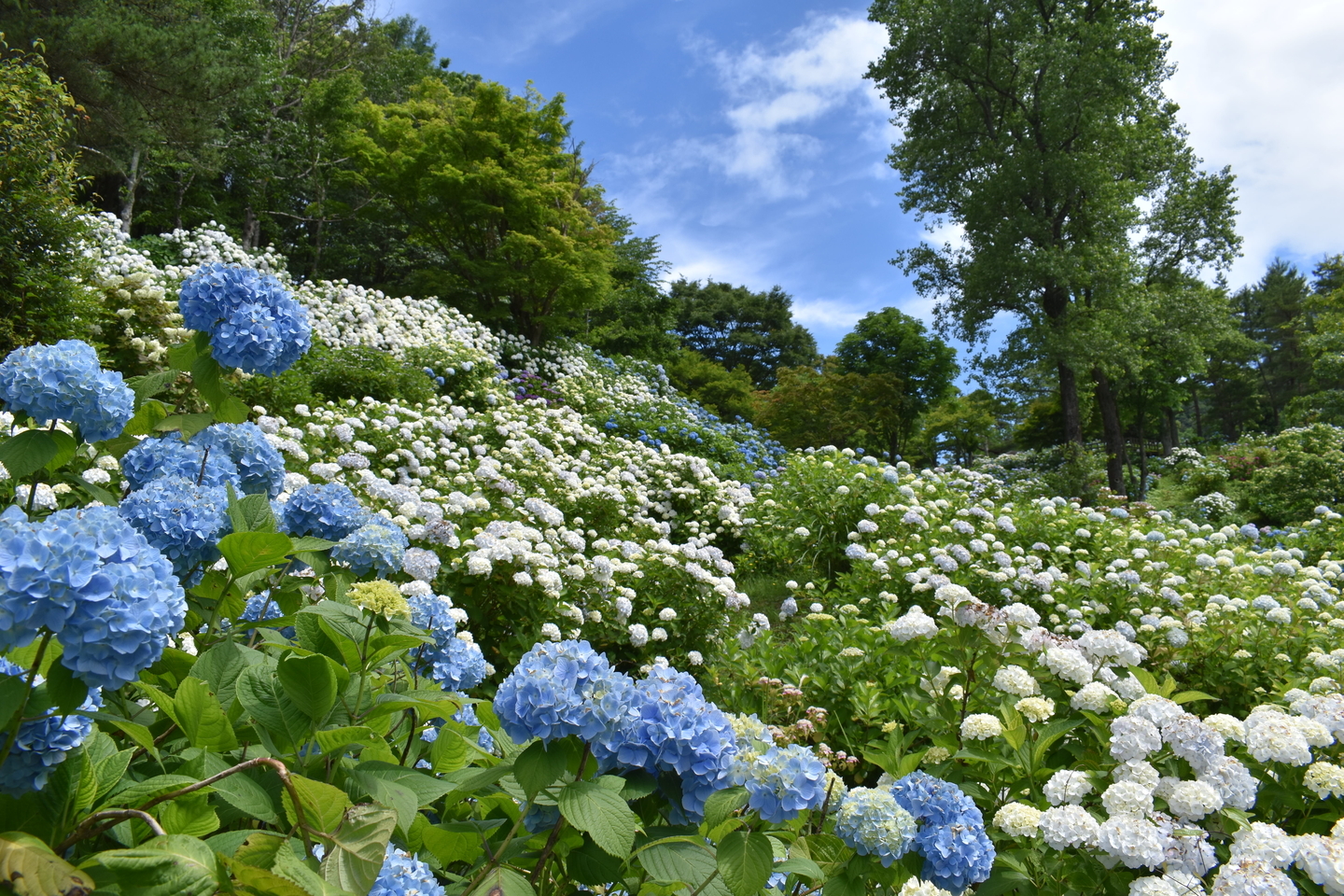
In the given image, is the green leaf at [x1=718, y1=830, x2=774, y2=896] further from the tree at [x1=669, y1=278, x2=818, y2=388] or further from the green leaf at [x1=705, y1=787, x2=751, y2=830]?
the tree at [x1=669, y1=278, x2=818, y2=388]

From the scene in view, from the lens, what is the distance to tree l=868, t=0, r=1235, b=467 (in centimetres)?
1473

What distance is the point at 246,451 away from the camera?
199cm

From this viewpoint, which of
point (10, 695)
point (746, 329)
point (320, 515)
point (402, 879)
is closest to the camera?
point (10, 695)

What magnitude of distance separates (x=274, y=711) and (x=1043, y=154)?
1798 cm

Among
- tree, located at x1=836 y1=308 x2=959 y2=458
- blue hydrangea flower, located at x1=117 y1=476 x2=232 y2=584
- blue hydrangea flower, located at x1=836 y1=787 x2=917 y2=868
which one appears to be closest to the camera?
blue hydrangea flower, located at x1=836 y1=787 x2=917 y2=868

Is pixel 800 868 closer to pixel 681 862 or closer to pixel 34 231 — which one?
pixel 681 862

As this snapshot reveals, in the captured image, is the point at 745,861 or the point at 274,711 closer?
the point at 745,861

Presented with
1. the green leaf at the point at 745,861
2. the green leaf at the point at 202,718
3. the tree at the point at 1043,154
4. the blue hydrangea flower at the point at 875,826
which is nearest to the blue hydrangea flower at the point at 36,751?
the green leaf at the point at 202,718

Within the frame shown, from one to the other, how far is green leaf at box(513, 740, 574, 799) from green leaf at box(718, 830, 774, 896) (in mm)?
254

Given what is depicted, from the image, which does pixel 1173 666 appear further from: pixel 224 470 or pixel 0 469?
pixel 0 469

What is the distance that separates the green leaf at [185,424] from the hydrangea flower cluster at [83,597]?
0.84 meters

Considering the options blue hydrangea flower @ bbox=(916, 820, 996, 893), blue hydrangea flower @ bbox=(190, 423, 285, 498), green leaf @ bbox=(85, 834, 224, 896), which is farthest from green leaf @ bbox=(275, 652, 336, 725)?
blue hydrangea flower @ bbox=(916, 820, 996, 893)

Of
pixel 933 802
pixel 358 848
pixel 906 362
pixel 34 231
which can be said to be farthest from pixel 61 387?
pixel 906 362

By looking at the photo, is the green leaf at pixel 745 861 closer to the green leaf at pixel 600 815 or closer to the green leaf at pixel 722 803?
the green leaf at pixel 722 803
